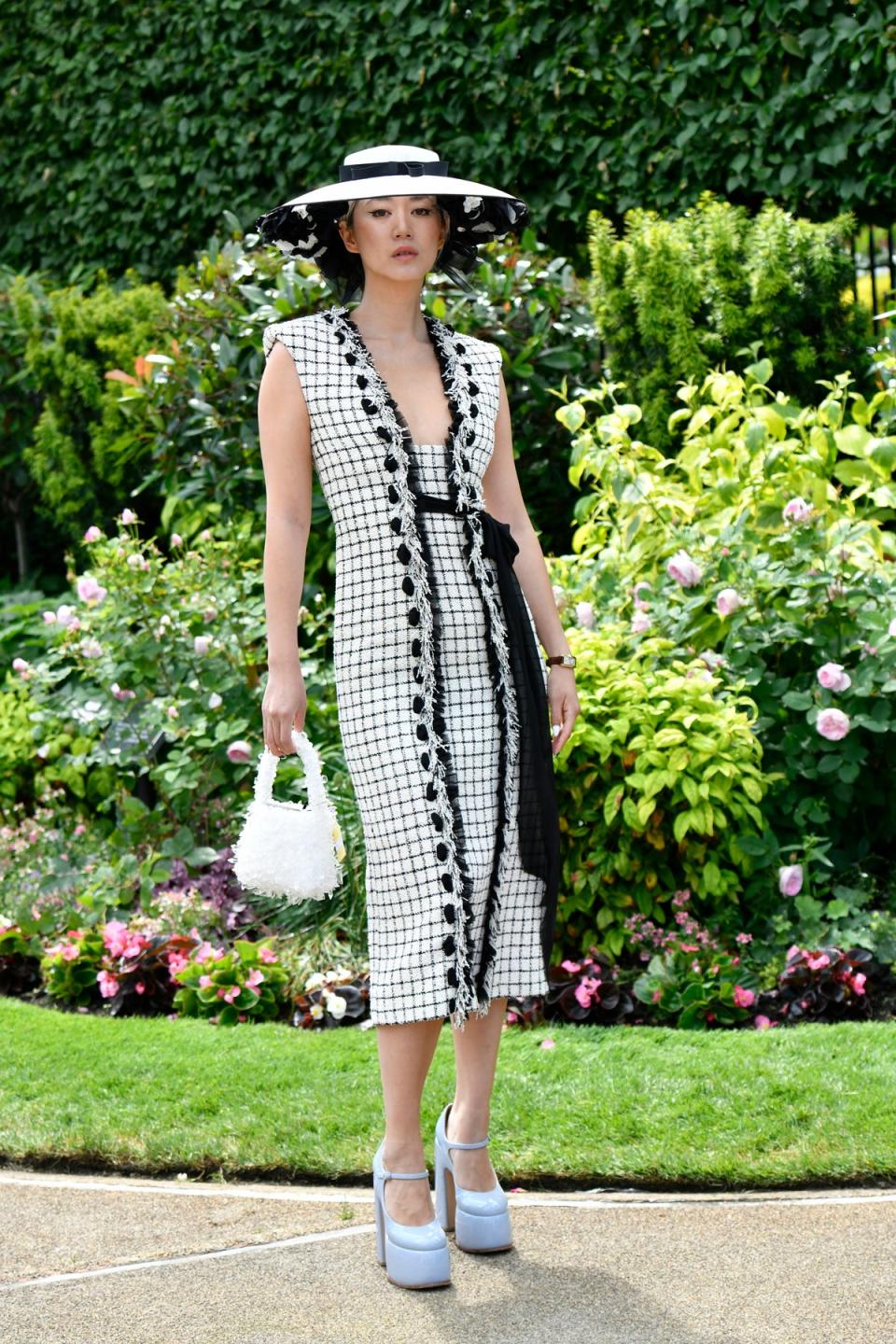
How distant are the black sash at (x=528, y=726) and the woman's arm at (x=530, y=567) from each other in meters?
0.14

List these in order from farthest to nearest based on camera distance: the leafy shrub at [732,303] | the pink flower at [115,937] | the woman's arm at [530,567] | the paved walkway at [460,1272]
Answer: the leafy shrub at [732,303] < the pink flower at [115,937] < the woman's arm at [530,567] < the paved walkway at [460,1272]

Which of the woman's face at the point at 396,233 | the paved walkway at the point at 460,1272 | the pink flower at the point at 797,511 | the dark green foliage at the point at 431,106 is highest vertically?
the dark green foliage at the point at 431,106

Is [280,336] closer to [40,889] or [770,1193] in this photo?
[770,1193]

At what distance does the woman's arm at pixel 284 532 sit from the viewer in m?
2.84

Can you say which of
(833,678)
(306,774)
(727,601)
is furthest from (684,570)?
(306,774)

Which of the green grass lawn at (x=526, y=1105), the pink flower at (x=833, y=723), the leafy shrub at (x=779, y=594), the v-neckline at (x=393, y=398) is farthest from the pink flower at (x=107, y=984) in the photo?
the v-neckline at (x=393, y=398)

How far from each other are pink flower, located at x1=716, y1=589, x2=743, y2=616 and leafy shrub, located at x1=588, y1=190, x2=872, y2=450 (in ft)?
4.43

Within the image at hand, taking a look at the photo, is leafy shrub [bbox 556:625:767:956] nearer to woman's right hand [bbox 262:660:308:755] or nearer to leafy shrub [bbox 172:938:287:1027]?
leafy shrub [bbox 172:938:287:1027]

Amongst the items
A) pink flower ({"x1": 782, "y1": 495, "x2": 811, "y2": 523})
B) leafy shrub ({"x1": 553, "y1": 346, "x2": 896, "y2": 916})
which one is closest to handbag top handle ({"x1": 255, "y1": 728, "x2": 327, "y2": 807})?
leafy shrub ({"x1": 553, "y1": 346, "x2": 896, "y2": 916})

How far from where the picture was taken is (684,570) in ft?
14.8

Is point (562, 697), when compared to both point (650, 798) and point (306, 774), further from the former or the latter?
point (650, 798)

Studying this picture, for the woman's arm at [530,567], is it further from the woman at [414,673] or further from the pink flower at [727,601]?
the pink flower at [727,601]

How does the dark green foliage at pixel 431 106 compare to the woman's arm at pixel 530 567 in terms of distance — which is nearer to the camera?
the woman's arm at pixel 530 567

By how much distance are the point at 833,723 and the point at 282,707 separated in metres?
1.92
